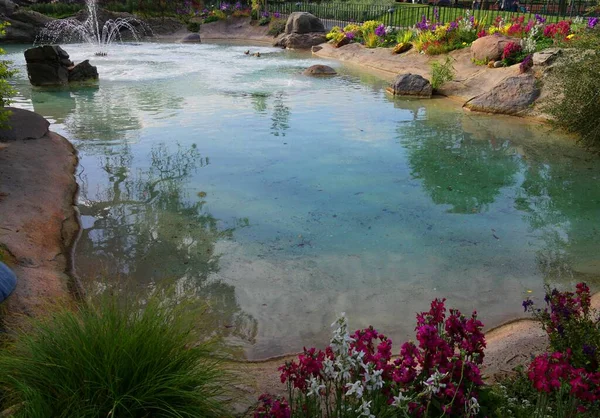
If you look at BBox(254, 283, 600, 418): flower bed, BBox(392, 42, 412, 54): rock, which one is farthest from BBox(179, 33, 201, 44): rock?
BBox(254, 283, 600, 418): flower bed

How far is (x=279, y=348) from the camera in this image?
410cm

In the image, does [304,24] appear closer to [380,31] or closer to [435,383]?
[380,31]

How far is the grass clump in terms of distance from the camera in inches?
93.7

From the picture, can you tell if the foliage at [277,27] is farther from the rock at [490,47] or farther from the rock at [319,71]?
the rock at [490,47]

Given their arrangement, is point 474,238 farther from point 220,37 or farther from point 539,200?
point 220,37

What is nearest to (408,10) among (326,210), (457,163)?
(457,163)

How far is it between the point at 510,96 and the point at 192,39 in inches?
899

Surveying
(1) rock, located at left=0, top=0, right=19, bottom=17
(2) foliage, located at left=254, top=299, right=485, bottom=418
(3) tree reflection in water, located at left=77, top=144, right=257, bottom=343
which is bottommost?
(3) tree reflection in water, located at left=77, top=144, right=257, bottom=343

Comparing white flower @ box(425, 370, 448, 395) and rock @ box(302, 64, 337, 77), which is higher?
rock @ box(302, 64, 337, 77)

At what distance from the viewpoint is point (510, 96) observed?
11.9 meters

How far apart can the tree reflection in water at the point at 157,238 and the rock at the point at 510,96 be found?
7442mm

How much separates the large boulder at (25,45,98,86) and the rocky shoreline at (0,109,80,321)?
7.18 meters

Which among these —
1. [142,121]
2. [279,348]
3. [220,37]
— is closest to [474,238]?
[279,348]

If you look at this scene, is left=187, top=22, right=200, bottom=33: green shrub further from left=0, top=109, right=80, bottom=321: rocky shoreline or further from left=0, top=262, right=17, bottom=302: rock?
left=0, top=262, right=17, bottom=302: rock
